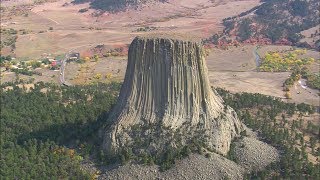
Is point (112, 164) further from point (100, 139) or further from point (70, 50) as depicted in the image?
point (70, 50)

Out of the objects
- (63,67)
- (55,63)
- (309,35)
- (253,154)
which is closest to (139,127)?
(253,154)

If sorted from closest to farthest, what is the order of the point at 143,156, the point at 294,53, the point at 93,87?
the point at 143,156
the point at 93,87
the point at 294,53

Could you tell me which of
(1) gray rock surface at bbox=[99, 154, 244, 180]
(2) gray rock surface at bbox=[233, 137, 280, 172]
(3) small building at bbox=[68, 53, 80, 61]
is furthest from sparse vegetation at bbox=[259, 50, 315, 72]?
(1) gray rock surface at bbox=[99, 154, 244, 180]

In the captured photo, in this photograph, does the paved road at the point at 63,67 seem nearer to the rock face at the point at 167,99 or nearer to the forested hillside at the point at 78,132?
the forested hillside at the point at 78,132

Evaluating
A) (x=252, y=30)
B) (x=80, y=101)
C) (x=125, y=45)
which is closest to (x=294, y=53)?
(x=252, y=30)

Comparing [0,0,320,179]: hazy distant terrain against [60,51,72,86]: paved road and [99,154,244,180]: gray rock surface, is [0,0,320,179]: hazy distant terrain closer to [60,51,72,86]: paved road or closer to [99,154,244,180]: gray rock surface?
[99,154,244,180]: gray rock surface

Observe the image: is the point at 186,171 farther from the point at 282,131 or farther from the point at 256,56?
the point at 256,56
